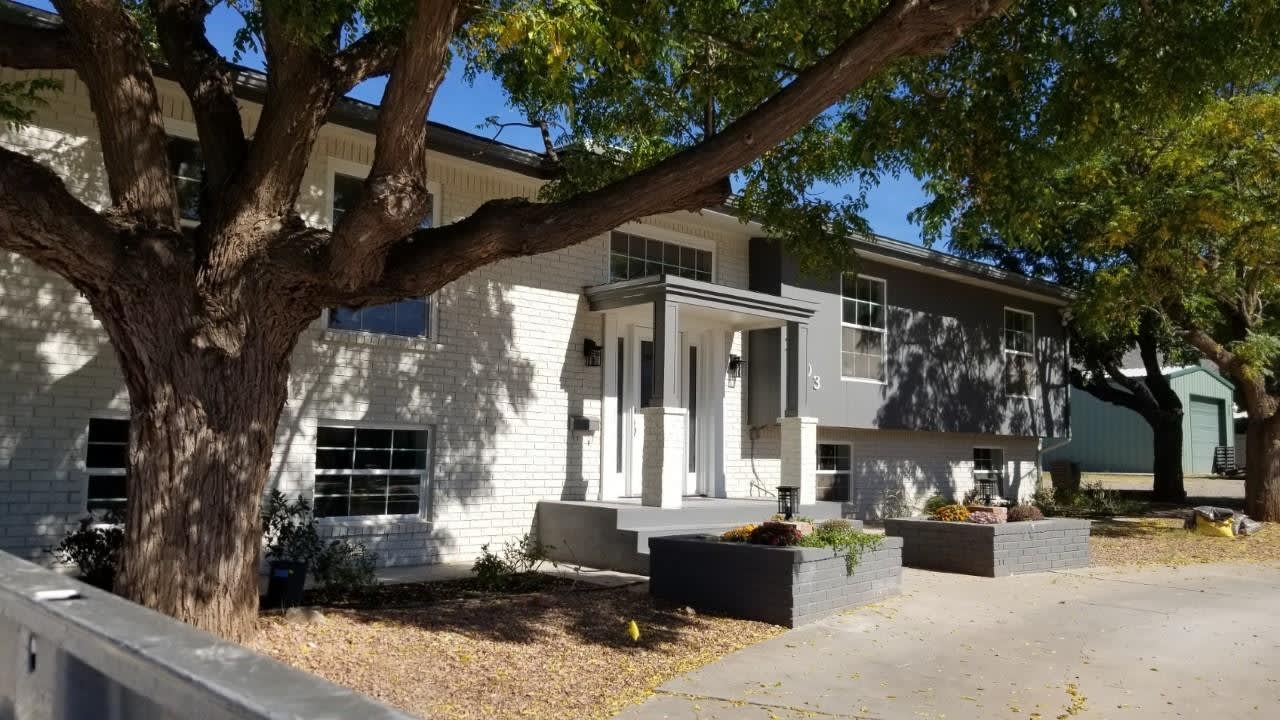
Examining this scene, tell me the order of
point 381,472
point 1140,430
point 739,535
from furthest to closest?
point 1140,430 → point 381,472 → point 739,535

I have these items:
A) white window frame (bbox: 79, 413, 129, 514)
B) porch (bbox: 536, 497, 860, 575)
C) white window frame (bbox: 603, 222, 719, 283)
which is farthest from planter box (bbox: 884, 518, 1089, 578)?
white window frame (bbox: 79, 413, 129, 514)

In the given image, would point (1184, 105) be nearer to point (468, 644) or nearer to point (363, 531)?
point (468, 644)

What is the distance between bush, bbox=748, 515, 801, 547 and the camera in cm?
936

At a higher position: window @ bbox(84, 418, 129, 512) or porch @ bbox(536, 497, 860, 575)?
window @ bbox(84, 418, 129, 512)

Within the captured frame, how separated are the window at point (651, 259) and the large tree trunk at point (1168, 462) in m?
15.1

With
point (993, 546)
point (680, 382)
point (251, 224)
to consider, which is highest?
point (251, 224)

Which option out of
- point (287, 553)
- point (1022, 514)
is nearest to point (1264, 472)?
point (1022, 514)

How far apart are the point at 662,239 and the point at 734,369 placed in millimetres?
2272

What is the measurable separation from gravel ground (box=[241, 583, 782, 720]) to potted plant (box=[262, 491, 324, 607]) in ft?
1.15

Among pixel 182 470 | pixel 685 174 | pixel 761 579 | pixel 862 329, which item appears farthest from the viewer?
pixel 862 329

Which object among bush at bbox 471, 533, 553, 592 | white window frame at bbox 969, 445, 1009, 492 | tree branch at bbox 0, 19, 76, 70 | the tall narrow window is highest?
tree branch at bbox 0, 19, 76, 70

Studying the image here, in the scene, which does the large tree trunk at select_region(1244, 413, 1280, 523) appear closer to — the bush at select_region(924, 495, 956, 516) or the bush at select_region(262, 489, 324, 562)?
the bush at select_region(924, 495, 956, 516)

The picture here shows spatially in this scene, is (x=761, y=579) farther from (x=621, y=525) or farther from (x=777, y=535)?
(x=621, y=525)

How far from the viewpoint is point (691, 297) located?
43.7 ft
